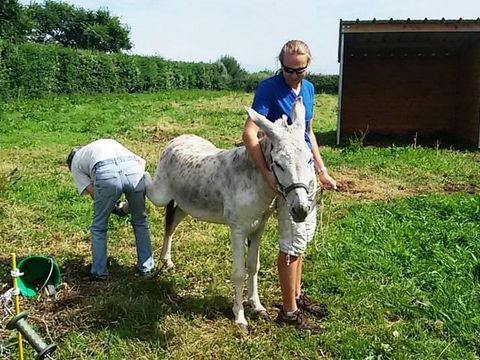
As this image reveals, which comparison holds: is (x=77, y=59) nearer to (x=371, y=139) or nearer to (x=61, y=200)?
(x=371, y=139)

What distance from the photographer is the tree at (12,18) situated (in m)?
40.8

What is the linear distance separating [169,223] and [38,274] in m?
1.28

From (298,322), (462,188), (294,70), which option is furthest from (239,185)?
(462,188)

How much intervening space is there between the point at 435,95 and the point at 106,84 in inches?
849

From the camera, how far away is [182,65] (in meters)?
41.9

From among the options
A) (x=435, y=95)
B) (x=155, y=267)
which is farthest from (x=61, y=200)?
(x=435, y=95)

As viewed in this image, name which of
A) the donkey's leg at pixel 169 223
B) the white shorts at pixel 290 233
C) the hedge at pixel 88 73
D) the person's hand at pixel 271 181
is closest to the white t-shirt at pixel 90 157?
the donkey's leg at pixel 169 223

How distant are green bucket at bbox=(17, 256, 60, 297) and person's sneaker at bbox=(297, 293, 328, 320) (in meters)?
2.05

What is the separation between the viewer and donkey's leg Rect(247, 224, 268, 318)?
4.25 m

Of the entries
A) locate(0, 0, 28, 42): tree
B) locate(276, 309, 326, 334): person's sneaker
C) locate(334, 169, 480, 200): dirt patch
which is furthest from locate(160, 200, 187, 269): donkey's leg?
locate(0, 0, 28, 42): tree

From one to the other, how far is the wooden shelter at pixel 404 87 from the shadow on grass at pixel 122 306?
10.6 meters

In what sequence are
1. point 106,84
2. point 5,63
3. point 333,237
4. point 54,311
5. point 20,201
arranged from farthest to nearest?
point 106,84
point 5,63
point 20,201
point 333,237
point 54,311

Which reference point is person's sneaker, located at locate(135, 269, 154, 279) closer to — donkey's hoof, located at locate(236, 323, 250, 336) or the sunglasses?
donkey's hoof, located at locate(236, 323, 250, 336)

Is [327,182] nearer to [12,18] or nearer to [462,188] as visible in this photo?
[462,188]
